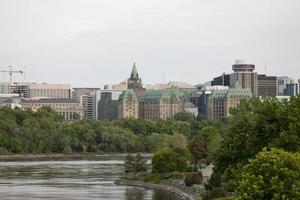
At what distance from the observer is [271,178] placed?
32.3 metres

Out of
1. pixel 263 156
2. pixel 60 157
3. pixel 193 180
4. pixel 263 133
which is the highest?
pixel 263 133

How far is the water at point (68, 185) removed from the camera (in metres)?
65.1

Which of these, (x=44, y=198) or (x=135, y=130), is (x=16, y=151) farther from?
(x=44, y=198)

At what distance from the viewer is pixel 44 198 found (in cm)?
6312

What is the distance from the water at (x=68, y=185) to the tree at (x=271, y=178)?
30136 millimetres

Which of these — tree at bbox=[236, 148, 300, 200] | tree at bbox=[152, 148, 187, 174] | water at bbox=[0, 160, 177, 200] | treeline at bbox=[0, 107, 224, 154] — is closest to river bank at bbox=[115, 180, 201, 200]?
water at bbox=[0, 160, 177, 200]

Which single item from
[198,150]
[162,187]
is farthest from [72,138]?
[162,187]

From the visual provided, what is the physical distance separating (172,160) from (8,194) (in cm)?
1803

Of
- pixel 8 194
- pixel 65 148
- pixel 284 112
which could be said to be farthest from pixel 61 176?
pixel 65 148

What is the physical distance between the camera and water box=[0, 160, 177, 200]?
65.1m

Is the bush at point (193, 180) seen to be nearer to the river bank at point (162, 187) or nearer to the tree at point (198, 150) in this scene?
the river bank at point (162, 187)

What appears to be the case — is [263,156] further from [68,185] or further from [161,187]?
[68,185]

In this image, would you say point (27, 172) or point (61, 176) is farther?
point (27, 172)

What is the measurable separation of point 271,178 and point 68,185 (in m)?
47.4
